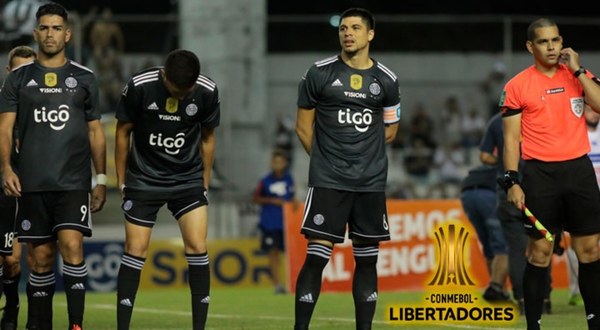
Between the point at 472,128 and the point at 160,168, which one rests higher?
the point at 472,128

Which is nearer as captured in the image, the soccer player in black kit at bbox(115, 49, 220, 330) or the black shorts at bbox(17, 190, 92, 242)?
the soccer player in black kit at bbox(115, 49, 220, 330)

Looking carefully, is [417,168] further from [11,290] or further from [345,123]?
[345,123]

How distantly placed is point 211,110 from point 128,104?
627 mm

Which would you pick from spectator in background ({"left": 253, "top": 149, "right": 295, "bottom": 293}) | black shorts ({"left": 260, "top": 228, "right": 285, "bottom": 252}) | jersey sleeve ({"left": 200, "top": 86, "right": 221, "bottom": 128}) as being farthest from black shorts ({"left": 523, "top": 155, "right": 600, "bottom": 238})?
black shorts ({"left": 260, "top": 228, "right": 285, "bottom": 252})

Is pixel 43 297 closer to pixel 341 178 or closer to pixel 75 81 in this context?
pixel 75 81

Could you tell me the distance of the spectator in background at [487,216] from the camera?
1441cm

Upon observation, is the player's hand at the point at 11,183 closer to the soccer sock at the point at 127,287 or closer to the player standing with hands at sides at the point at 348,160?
the soccer sock at the point at 127,287

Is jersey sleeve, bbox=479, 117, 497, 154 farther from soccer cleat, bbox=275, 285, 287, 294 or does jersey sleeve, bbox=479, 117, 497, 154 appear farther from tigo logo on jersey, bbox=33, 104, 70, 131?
soccer cleat, bbox=275, 285, 287, 294

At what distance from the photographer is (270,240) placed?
1994 cm

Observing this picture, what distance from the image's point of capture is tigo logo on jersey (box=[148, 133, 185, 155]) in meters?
10.0

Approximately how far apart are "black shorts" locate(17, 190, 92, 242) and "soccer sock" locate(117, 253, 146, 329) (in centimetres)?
47

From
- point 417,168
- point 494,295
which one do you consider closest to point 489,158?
point 494,295

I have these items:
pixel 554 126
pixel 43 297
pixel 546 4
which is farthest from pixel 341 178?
pixel 546 4

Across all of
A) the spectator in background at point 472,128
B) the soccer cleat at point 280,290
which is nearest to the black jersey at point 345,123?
the soccer cleat at point 280,290
